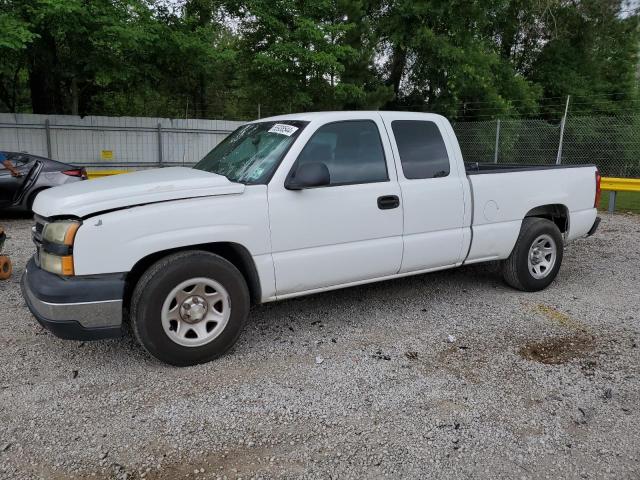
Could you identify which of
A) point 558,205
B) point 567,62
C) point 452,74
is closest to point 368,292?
point 558,205

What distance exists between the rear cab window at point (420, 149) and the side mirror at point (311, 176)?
39.7 inches

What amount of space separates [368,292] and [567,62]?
2096 centimetres

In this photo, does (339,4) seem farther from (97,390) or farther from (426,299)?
(97,390)

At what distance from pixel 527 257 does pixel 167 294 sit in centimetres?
371

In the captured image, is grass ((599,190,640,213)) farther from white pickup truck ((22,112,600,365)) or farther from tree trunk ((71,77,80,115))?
tree trunk ((71,77,80,115))

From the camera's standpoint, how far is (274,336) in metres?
4.32

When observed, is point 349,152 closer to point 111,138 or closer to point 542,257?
point 542,257

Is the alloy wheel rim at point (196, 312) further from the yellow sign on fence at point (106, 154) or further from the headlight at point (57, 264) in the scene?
the yellow sign on fence at point (106, 154)

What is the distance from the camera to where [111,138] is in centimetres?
1538

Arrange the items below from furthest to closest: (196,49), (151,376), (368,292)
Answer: (196,49) → (368,292) → (151,376)

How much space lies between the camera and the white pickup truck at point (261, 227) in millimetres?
3373

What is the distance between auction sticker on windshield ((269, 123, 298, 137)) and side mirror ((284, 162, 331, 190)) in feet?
1.48

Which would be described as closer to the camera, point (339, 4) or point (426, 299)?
point (426, 299)

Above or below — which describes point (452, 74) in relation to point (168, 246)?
above
